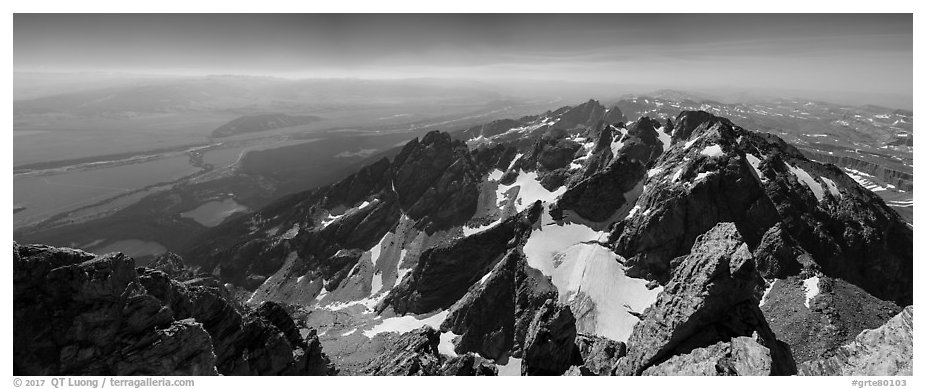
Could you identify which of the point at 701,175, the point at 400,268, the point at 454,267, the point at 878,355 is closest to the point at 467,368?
the point at 878,355

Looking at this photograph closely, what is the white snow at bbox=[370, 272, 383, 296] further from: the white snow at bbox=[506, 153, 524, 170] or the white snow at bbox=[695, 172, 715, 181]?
the white snow at bbox=[695, 172, 715, 181]

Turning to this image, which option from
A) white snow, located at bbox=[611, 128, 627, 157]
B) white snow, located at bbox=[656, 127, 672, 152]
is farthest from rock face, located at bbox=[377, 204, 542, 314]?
white snow, located at bbox=[656, 127, 672, 152]

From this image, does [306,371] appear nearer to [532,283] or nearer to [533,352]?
[533,352]

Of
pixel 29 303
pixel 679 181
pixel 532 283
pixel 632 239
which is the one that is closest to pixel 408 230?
pixel 532 283

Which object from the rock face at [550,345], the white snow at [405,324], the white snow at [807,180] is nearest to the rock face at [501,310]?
the white snow at [405,324]

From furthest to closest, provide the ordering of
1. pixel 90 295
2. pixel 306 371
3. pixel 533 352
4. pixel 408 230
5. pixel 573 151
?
pixel 573 151 → pixel 408 230 → pixel 306 371 → pixel 533 352 → pixel 90 295

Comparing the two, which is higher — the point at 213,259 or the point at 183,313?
the point at 183,313

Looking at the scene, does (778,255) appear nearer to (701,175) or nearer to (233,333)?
(701,175)
